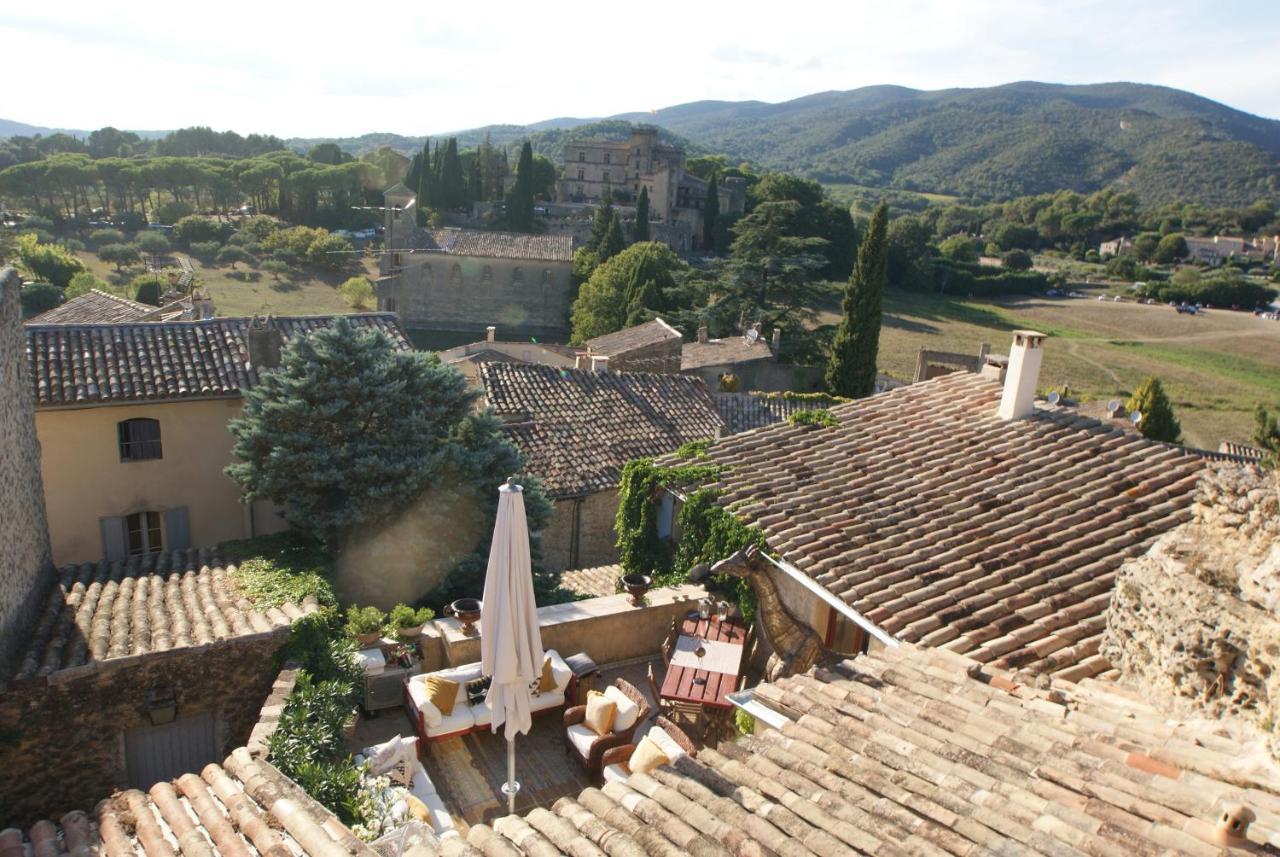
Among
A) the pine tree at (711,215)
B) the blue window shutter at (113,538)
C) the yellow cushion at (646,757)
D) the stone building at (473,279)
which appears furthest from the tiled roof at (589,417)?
the pine tree at (711,215)

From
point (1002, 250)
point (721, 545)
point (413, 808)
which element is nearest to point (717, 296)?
point (721, 545)

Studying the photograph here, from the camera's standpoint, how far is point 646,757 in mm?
7660

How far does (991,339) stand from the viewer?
218 ft

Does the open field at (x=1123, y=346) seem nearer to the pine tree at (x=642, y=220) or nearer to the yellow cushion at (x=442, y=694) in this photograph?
the pine tree at (x=642, y=220)

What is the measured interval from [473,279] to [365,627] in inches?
2120

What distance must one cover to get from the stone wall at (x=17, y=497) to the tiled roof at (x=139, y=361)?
3.60 meters

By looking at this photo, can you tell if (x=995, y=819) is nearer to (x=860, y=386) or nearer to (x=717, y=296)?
(x=860, y=386)

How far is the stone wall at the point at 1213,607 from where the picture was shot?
4.64 m

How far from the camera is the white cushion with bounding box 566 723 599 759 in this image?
842cm

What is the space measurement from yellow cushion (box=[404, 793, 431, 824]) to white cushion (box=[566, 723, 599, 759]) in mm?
1733

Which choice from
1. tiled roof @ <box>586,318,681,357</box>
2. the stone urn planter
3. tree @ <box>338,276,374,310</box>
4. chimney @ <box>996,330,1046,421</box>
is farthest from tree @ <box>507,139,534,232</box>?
the stone urn planter

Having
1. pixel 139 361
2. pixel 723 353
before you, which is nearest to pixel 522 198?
pixel 723 353

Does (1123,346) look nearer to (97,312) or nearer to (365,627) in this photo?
(97,312)

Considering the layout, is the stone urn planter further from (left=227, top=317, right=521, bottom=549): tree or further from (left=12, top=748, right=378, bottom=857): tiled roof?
(left=12, top=748, right=378, bottom=857): tiled roof
